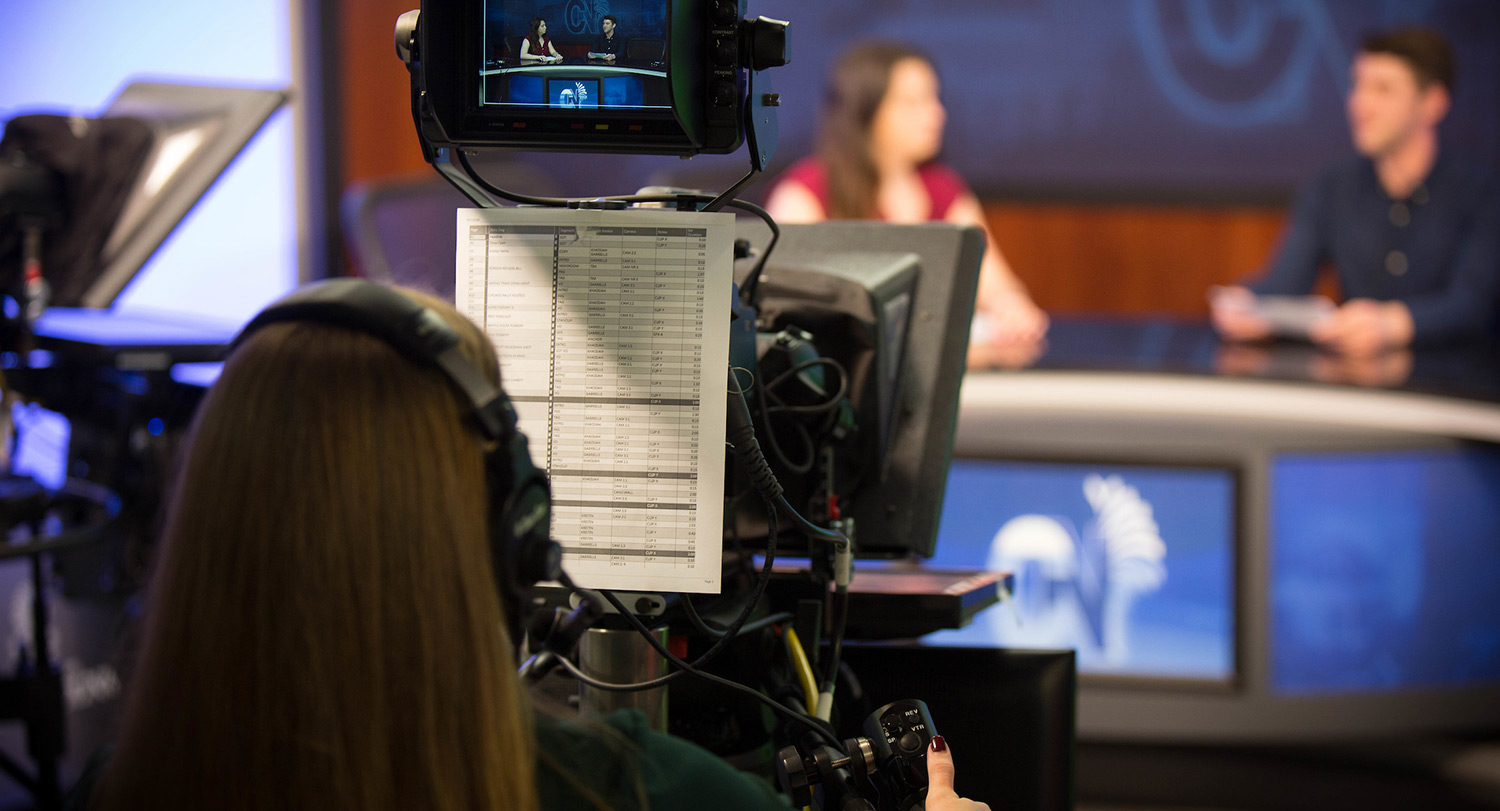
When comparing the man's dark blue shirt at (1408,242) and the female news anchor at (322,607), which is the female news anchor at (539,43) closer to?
the female news anchor at (322,607)

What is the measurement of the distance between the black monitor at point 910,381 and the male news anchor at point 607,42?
0.98 ft

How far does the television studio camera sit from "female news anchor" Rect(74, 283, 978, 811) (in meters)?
0.18

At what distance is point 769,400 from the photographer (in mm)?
982

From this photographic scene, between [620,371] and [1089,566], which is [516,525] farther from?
[1089,566]

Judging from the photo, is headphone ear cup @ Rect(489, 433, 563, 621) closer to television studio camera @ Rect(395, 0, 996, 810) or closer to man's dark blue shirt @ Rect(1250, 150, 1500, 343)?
television studio camera @ Rect(395, 0, 996, 810)

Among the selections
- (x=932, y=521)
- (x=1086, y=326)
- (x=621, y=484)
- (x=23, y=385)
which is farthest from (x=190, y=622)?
(x=1086, y=326)

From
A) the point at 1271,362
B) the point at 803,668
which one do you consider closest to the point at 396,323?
the point at 803,668

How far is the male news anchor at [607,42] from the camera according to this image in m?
0.83

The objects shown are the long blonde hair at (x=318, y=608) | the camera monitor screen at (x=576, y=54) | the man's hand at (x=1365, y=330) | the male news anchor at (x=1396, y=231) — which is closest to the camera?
the long blonde hair at (x=318, y=608)

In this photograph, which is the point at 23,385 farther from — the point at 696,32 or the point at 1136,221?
the point at 1136,221

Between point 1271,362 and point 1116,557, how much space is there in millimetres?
643

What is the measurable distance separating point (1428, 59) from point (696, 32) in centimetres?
296

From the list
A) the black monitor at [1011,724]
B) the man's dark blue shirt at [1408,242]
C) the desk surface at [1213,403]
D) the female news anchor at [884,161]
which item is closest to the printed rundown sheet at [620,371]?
the black monitor at [1011,724]

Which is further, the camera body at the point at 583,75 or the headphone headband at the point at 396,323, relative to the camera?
the camera body at the point at 583,75
